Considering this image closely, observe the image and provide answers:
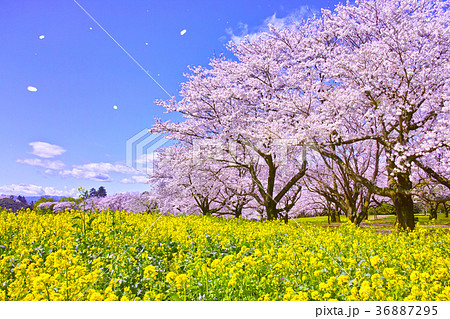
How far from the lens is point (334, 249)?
6.30 m

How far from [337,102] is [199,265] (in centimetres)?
919

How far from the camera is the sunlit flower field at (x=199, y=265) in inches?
141

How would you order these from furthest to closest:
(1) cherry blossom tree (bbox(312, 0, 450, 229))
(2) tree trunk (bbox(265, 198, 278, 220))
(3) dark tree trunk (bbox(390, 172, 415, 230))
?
(2) tree trunk (bbox(265, 198, 278, 220)), (3) dark tree trunk (bbox(390, 172, 415, 230)), (1) cherry blossom tree (bbox(312, 0, 450, 229))

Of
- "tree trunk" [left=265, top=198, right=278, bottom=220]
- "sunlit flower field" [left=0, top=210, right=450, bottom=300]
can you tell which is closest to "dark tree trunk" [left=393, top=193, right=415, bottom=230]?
"sunlit flower field" [left=0, top=210, right=450, bottom=300]

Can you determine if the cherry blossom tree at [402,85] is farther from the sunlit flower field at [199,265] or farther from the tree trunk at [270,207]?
the tree trunk at [270,207]

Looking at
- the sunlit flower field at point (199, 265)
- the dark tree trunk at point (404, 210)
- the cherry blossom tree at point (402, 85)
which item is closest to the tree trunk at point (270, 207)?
the cherry blossom tree at point (402, 85)

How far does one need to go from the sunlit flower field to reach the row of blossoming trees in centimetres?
383

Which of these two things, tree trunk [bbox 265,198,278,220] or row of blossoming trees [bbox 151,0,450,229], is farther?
tree trunk [bbox 265,198,278,220]

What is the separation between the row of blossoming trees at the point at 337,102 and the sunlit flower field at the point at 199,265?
3.83 m

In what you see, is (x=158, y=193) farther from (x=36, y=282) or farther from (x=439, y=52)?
(x=36, y=282)

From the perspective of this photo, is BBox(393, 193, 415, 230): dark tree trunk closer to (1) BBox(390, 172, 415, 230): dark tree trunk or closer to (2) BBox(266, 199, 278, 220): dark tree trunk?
(1) BBox(390, 172, 415, 230): dark tree trunk

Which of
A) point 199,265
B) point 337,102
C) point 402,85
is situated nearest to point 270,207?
point 337,102

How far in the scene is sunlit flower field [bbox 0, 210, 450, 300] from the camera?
358 cm
